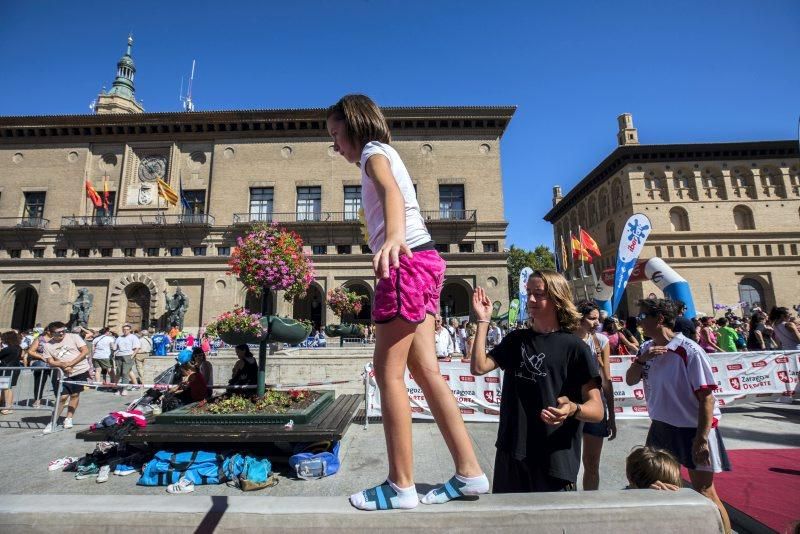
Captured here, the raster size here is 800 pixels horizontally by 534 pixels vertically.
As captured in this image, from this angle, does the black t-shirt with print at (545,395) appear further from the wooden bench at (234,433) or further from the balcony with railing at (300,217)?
the balcony with railing at (300,217)

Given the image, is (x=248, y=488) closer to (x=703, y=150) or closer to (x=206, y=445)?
(x=206, y=445)

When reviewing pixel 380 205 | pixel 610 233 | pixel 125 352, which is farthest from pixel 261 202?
pixel 610 233

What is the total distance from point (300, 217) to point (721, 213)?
155 feet

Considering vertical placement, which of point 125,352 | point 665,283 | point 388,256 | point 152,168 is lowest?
point 125,352

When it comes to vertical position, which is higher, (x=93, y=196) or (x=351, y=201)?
(x=93, y=196)

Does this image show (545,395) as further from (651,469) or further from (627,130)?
(627,130)

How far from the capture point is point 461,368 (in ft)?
27.2

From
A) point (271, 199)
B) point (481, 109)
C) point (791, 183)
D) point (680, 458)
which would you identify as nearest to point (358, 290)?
point (271, 199)

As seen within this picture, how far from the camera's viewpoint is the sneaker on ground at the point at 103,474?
15.2 ft

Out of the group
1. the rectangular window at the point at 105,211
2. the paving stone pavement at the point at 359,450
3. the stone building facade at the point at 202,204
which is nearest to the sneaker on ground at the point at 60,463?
the paving stone pavement at the point at 359,450

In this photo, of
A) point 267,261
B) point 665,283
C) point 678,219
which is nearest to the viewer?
point 267,261

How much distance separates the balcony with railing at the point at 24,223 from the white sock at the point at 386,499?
4277cm

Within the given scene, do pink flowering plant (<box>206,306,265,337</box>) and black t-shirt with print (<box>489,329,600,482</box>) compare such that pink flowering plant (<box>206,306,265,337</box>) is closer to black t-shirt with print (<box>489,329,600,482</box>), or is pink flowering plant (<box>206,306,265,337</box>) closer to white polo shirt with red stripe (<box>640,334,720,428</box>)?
black t-shirt with print (<box>489,329,600,482</box>)

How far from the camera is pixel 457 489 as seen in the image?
1.77 m
